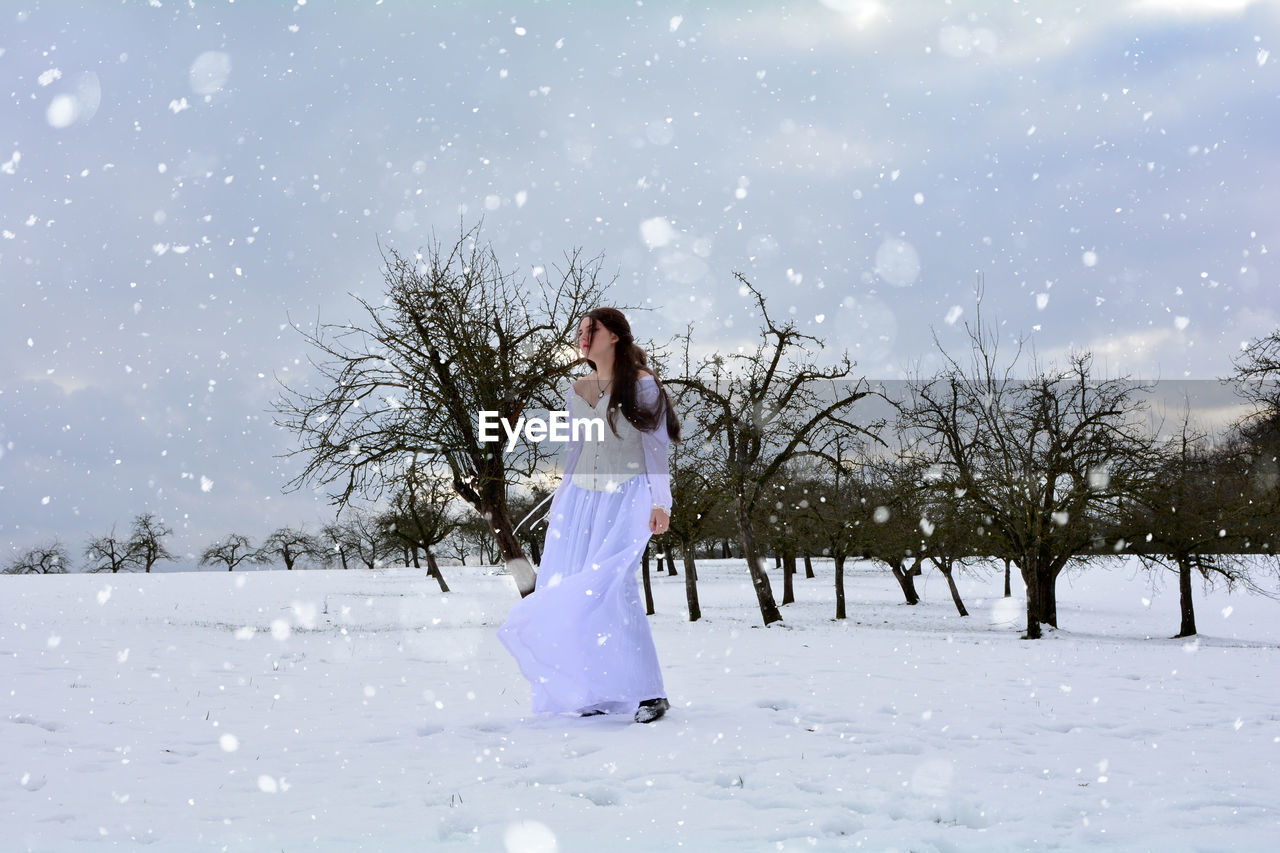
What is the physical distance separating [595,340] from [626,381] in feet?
1.30

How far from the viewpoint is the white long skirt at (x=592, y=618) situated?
525 centimetres

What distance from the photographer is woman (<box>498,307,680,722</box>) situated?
5266 millimetres

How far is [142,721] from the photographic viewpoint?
589cm

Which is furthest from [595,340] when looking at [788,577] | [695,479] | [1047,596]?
[788,577]

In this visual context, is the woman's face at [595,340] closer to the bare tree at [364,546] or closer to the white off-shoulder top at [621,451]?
the white off-shoulder top at [621,451]

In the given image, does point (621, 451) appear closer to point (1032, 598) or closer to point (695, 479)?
point (695, 479)

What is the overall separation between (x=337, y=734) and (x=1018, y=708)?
4981 mm

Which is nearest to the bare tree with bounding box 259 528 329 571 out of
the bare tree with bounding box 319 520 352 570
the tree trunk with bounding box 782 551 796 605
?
the bare tree with bounding box 319 520 352 570

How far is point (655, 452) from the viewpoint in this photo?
550 centimetres

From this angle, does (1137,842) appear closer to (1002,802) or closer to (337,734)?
(1002,802)

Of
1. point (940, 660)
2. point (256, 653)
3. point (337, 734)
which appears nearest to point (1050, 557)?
point (940, 660)

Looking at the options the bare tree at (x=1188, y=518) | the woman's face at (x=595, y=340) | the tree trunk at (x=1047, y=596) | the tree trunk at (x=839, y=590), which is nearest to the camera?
the woman's face at (x=595, y=340)

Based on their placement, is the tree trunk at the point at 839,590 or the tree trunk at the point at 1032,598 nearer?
the tree trunk at the point at 1032,598

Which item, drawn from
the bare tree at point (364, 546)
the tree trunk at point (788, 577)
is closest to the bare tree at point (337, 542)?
the bare tree at point (364, 546)
